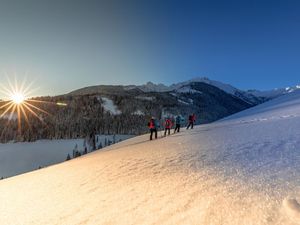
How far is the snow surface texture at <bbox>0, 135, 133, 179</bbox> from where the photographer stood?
9772 centimetres

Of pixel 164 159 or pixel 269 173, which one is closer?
pixel 269 173

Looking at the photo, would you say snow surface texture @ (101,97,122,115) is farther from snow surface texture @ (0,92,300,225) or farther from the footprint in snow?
the footprint in snow

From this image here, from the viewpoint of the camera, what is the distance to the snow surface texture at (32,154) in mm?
97719

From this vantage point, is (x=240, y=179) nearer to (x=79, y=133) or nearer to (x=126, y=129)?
(x=79, y=133)

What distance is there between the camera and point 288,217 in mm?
4453

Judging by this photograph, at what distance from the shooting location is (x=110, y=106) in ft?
582

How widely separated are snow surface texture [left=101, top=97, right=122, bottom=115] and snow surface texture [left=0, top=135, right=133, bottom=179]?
3784cm

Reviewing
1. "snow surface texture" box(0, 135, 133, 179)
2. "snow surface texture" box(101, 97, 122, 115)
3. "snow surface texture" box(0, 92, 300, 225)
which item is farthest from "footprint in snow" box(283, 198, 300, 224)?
"snow surface texture" box(101, 97, 122, 115)

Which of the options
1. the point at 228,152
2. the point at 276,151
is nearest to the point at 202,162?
the point at 228,152

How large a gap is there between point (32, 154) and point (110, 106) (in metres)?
73.2

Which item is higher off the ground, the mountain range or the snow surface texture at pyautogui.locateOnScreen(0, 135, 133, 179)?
the mountain range

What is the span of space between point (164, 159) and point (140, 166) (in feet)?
3.81

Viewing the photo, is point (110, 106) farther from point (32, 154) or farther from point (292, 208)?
point (292, 208)

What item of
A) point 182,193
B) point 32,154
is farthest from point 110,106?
point 182,193
